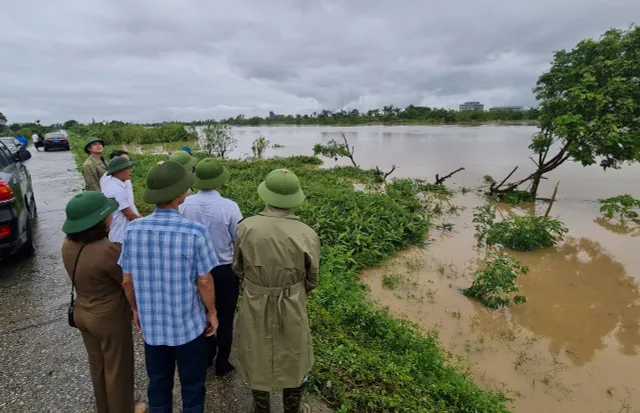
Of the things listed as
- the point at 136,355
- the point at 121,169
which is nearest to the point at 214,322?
the point at 136,355

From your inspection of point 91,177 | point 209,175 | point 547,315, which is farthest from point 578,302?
point 91,177

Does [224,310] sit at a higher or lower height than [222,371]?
higher

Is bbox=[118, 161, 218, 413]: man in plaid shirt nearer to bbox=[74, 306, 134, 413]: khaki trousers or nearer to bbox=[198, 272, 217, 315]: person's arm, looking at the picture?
bbox=[198, 272, 217, 315]: person's arm

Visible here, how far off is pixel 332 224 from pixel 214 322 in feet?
17.5

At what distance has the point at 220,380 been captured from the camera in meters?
2.81

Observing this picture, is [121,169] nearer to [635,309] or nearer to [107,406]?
[107,406]

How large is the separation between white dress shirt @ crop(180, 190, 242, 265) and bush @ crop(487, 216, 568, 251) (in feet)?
20.7

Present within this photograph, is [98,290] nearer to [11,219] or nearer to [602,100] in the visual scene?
[11,219]

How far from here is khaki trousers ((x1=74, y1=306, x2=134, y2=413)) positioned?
2.00m

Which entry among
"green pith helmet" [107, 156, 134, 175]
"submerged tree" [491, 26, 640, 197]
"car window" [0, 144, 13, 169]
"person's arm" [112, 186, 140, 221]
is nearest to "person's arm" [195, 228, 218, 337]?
"person's arm" [112, 186, 140, 221]

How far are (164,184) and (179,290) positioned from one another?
1.93 feet

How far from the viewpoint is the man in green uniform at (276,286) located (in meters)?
2.02

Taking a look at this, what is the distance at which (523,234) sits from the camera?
7.44 m

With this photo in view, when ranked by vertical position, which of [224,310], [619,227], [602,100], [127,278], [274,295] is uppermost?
[602,100]
